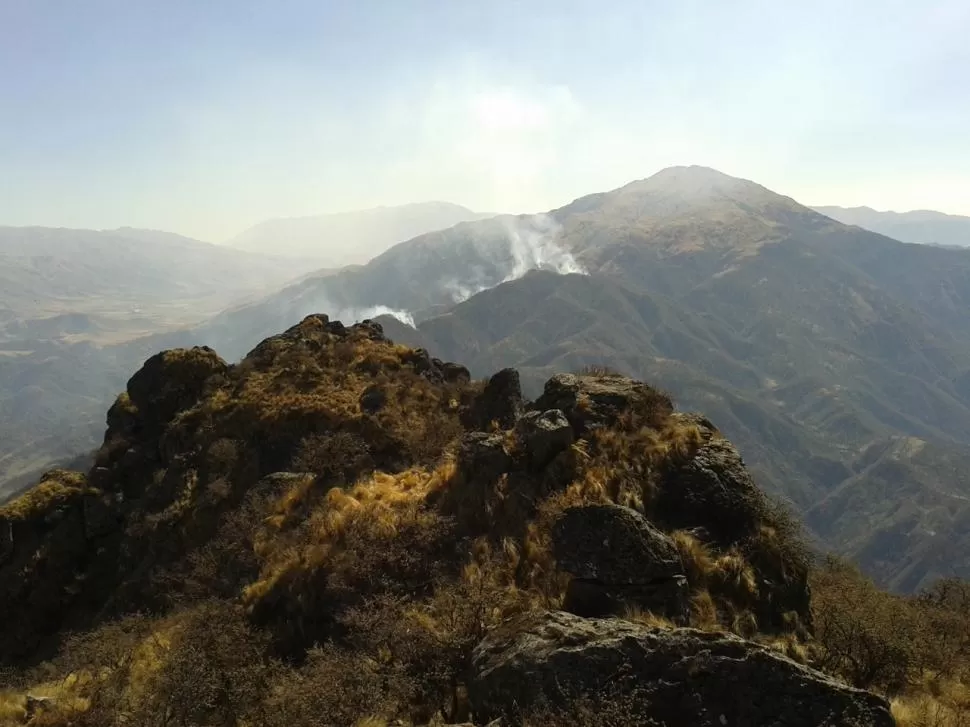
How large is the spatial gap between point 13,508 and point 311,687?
19533 mm

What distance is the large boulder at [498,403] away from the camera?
22.2 metres

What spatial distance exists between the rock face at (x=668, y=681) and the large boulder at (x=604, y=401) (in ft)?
26.5

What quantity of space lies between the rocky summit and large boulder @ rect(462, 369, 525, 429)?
11cm

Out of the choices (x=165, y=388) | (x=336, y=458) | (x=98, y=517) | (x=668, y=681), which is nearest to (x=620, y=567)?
(x=668, y=681)

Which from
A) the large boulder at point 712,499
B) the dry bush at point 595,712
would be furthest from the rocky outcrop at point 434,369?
the dry bush at point 595,712

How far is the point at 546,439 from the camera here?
51.4 feet

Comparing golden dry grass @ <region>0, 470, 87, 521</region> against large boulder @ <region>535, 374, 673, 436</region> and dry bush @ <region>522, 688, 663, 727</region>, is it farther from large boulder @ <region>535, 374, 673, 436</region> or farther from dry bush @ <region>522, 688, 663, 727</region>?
dry bush @ <region>522, 688, 663, 727</region>

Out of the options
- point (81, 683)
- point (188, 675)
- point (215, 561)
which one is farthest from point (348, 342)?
point (188, 675)

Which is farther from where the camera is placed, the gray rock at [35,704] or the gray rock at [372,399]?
the gray rock at [372,399]

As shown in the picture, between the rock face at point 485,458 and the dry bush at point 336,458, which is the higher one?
the rock face at point 485,458

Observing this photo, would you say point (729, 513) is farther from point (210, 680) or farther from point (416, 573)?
point (210, 680)

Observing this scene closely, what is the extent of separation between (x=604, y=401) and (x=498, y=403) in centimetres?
617

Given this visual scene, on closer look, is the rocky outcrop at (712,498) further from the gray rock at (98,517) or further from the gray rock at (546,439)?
the gray rock at (98,517)

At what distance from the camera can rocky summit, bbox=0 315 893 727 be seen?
848cm
